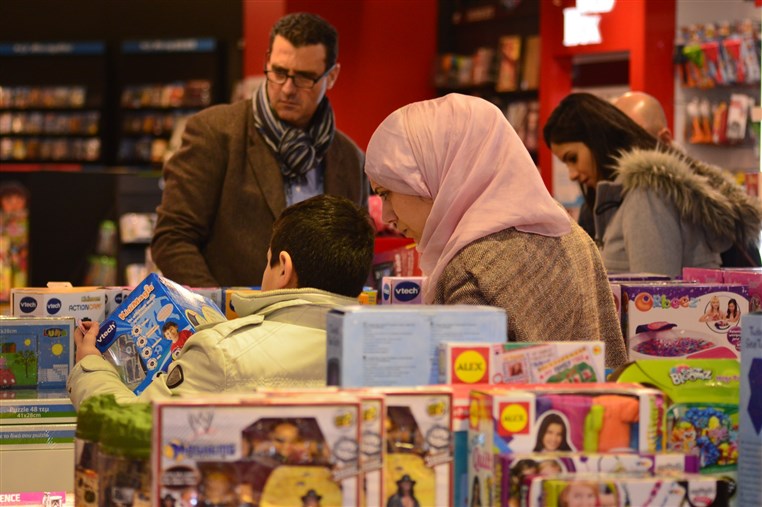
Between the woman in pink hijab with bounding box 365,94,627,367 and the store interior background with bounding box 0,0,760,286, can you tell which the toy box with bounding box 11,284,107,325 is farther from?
the store interior background with bounding box 0,0,760,286

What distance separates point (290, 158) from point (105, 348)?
136 cm

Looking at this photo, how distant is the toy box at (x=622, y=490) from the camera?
1390 mm

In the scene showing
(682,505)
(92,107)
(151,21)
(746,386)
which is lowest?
(682,505)

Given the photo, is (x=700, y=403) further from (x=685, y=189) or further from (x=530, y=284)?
(x=685, y=189)

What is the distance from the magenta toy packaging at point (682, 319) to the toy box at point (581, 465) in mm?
1309

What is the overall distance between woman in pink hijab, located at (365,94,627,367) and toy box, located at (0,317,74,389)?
2.78 ft

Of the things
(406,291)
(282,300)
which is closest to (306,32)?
(406,291)

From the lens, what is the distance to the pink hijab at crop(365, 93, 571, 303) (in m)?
2.38

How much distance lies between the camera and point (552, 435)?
1473 mm

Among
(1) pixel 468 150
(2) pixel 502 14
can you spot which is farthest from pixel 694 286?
(2) pixel 502 14

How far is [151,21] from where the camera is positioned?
15133 mm

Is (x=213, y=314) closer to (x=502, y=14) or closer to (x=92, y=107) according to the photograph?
(x=502, y=14)

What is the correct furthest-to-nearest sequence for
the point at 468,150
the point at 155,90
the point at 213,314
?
the point at 155,90, the point at 213,314, the point at 468,150

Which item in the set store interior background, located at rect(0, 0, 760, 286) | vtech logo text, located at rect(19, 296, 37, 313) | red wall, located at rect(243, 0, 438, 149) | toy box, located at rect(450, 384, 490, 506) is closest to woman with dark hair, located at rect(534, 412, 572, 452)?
toy box, located at rect(450, 384, 490, 506)
